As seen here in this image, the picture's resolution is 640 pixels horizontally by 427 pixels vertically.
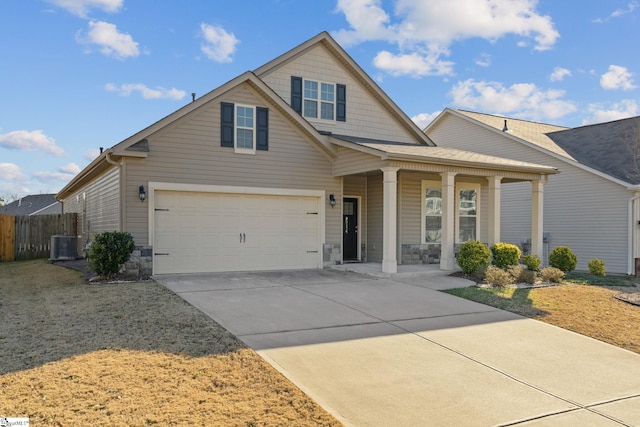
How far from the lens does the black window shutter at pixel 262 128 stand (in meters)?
12.8

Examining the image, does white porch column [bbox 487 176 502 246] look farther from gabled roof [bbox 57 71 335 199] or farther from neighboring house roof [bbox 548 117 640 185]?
neighboring house roof [bbox 548 117 640 185]

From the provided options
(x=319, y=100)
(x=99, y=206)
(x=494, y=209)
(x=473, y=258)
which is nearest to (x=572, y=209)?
(x=494, y=209)

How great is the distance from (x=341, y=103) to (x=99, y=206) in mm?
8215

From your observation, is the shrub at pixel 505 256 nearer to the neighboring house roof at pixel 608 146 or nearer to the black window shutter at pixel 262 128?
the neighboring house roof at pixel 608 146

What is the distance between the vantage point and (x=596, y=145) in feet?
63.2

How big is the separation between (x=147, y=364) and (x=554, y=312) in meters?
6.94

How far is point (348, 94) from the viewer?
50.8 feet

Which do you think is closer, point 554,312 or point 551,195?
point 554,312

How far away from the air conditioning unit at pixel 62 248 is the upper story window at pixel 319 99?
32.0 feet

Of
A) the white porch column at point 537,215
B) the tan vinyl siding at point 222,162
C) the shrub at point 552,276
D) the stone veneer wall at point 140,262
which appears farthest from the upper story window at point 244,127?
the white porch column at point 537,215

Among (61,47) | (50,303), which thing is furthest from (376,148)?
(61,47)

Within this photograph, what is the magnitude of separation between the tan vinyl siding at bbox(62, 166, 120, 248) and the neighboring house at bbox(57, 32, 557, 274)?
0.20 feet

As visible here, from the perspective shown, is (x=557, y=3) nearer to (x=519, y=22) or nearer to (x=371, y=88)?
(x=519, y=22)

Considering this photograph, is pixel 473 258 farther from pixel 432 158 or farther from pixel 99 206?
pixel 99 206
